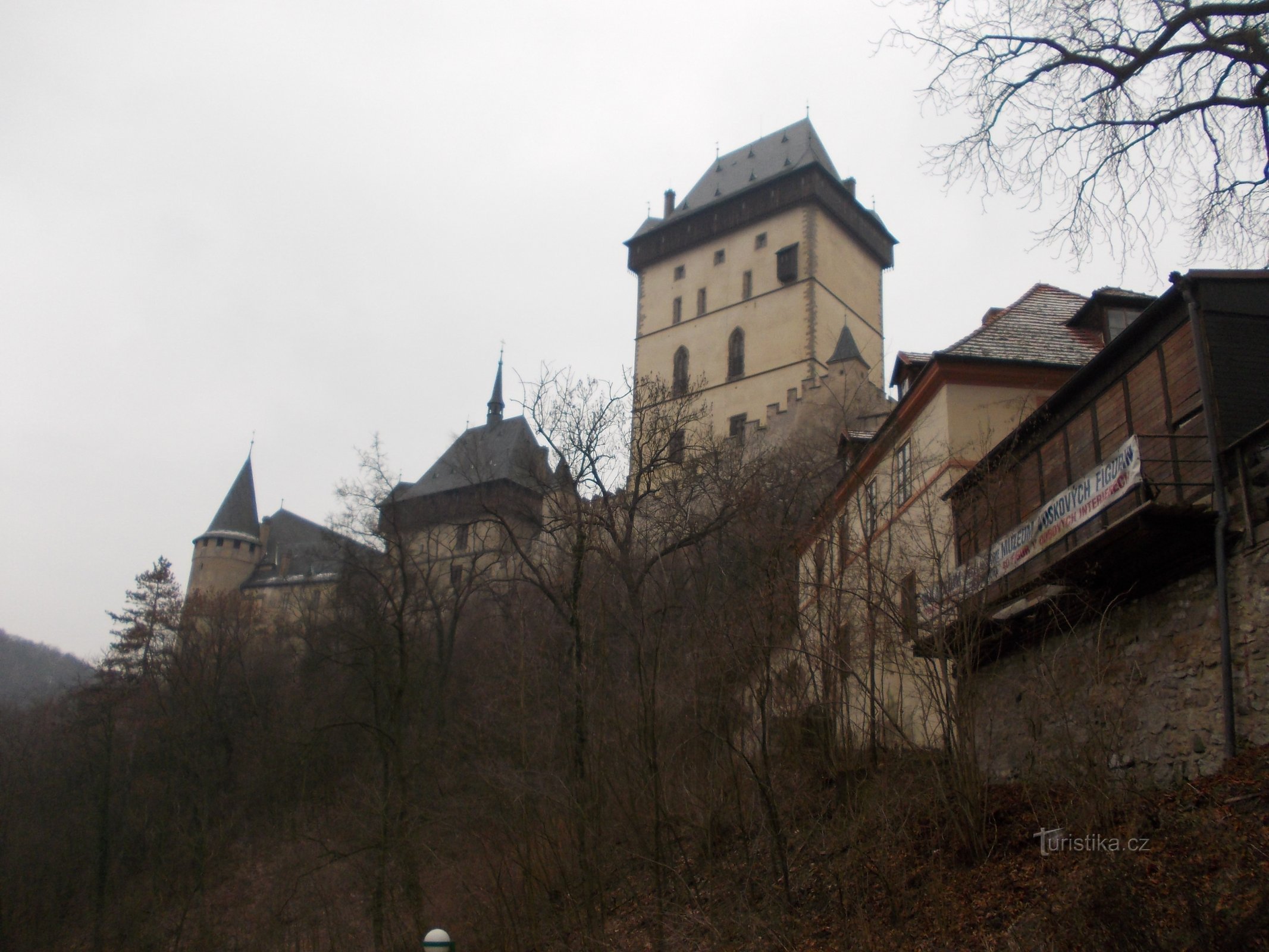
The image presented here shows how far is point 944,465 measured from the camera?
1677 centimetres

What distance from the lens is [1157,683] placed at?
35.1ft

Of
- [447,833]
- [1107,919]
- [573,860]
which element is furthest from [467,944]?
[1107,919]

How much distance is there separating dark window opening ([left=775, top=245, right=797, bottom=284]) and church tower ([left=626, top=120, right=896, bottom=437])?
0.06 metres

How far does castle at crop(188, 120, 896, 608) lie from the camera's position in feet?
155

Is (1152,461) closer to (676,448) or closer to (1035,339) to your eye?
(1035,339)

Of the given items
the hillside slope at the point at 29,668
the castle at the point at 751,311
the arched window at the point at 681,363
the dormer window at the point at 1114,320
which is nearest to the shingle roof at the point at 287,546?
the castle at the point at 751,311

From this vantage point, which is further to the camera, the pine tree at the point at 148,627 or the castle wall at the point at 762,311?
the castle wall at the point at 762,311

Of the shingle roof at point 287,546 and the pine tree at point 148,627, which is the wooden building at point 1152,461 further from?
the shingle roof at point 287,546

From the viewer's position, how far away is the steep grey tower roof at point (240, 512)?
66.8m

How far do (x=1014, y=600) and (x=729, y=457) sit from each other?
15677 millimetres

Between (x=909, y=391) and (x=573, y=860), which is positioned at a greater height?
(x=909, y=391)

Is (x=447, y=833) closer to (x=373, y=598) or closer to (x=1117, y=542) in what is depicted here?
(x=373, y=598)

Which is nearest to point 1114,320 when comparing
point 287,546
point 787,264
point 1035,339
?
point 1035,339

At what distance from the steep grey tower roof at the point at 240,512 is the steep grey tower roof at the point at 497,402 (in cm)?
1688
